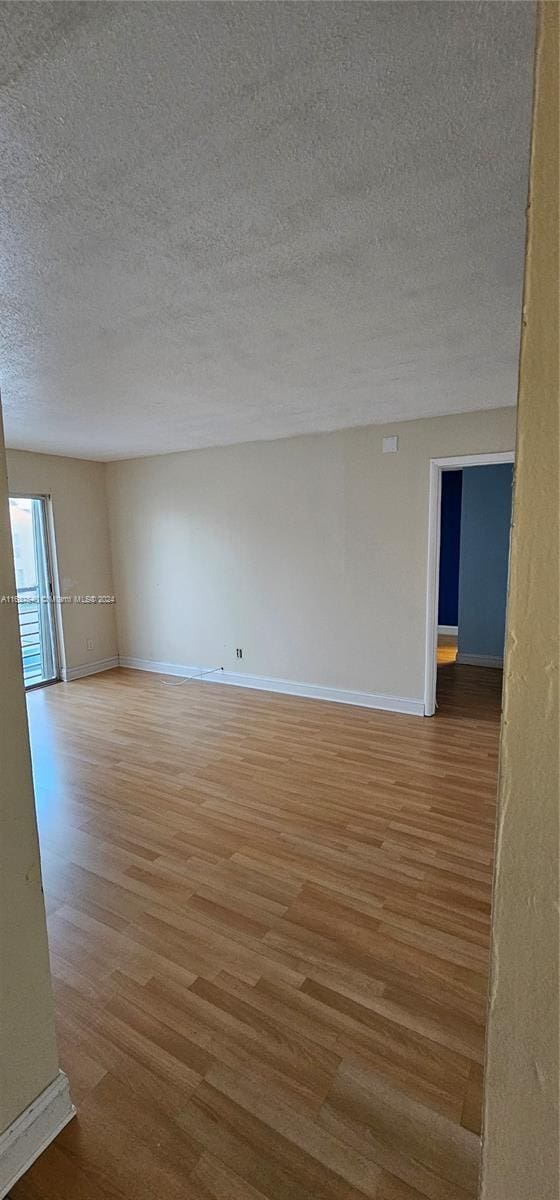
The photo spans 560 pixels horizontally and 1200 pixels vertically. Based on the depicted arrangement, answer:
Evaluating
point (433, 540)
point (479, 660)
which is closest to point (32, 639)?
point (433, 540)

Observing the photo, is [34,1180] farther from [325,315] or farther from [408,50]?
[325,315]

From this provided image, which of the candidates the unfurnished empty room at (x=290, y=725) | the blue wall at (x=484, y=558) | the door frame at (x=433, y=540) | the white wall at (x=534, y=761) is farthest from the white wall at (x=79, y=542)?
the white wall at (x=534, y=761)

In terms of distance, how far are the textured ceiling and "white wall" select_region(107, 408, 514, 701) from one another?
150 centimetres

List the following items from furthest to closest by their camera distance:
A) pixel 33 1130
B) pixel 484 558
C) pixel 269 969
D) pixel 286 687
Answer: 1. pixel 484 558
2. pixel 286 687
3. pixel 269 969
4. pixel 33 1130

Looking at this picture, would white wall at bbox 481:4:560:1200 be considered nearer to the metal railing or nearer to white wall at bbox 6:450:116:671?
white wall at bbox 6:450:116:671

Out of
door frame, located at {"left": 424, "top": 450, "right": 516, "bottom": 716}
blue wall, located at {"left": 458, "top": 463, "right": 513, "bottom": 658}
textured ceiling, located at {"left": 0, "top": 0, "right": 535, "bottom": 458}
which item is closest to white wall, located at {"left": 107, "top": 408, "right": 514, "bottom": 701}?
door frame, located at {"left": 424, "top": 450, "right": 516, "bottom": 716}

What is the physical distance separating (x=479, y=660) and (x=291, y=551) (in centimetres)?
260

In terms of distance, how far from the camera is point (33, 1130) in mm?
1183

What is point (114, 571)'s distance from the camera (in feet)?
19.0

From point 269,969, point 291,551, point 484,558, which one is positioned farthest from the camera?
point 484,558

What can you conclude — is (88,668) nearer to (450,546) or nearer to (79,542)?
(79,542)

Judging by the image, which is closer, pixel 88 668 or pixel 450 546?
pixel 88 668

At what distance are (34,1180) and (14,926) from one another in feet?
2.00

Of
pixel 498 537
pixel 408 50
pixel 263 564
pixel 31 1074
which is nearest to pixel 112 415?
pixel 263 564
